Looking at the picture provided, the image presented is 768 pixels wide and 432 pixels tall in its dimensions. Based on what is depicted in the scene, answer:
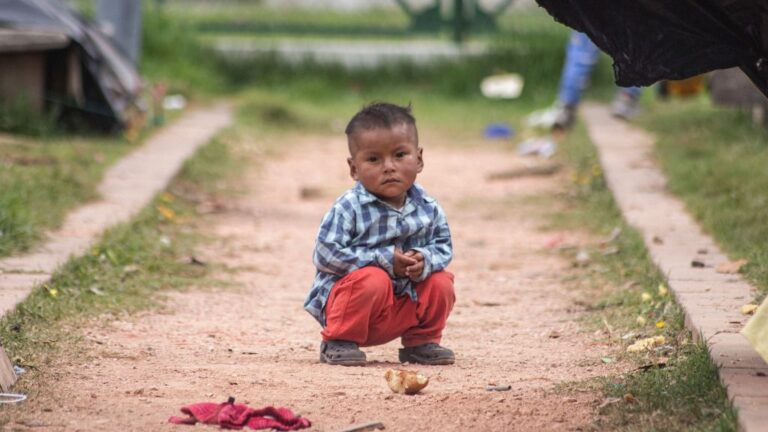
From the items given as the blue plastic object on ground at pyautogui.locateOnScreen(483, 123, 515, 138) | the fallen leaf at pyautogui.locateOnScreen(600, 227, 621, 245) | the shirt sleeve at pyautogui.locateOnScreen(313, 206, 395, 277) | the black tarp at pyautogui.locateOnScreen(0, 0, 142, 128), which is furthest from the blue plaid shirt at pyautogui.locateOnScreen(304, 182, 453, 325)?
the blue plastic object on ground at pyautogui.locateOnScreen(483, 123, 515, 138)

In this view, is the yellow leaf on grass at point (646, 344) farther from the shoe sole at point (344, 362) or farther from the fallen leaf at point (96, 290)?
the fallen leaf at point (96, 290)

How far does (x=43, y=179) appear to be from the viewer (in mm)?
7043

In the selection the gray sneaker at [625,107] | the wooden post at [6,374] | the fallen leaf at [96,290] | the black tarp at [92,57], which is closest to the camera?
the wooden post at [6,374]

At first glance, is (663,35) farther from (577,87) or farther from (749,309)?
(577,87)

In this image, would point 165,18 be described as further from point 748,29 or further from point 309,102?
point 748,29

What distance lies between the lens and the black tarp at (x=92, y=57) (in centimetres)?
902

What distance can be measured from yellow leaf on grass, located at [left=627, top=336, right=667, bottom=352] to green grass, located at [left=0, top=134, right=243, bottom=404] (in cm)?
186

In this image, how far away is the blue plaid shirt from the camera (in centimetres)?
429

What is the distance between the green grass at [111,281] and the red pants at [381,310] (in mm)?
900

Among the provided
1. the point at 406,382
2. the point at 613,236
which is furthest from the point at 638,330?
the point at 613,236

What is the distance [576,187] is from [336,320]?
451 centimetres

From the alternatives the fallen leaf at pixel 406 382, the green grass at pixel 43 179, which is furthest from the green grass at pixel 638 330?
the green grass at pixel 43 179

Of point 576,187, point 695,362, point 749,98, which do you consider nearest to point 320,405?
point 695,362

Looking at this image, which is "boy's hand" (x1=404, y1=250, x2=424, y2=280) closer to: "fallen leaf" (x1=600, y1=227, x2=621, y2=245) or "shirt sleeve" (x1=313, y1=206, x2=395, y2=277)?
"shirt sleeve" (x1=313, y1=206, x2=395, y2=277)
